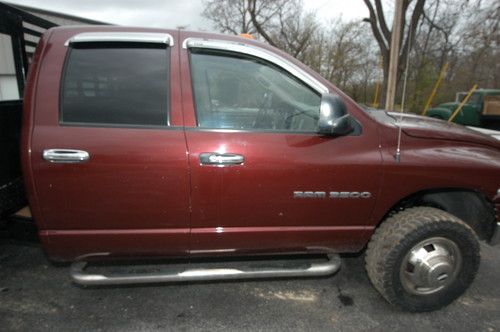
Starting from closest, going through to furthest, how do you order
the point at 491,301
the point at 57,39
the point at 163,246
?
the point at 57,39, the point at 163,246, the point at 491,301

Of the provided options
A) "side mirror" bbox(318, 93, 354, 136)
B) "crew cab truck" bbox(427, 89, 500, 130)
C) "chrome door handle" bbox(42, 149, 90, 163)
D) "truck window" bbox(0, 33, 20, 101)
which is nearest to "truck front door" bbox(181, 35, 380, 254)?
"side mirror" bbox(318, 93, 354, 136)

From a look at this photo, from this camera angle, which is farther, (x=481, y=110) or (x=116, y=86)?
(x=481, y=110)

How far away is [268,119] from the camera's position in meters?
2.39

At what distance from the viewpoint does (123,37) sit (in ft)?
7.39

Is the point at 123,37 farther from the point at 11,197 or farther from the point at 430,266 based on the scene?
the point at 430,266

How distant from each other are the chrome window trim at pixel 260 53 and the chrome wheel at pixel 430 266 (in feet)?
4.56

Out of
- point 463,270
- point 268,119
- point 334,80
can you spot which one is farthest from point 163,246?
point 334,80

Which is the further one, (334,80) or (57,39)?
(334,80)

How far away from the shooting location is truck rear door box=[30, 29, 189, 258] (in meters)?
2.14

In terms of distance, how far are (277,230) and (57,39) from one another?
1.97 meters

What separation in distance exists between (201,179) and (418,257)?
1.71m

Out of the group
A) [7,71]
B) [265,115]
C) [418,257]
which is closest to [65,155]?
[265,115]

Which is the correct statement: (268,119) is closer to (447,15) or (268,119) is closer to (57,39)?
(57,39)

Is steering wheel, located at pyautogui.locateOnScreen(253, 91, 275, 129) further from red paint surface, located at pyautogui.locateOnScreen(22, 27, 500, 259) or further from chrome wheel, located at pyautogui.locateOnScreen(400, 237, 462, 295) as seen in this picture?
chrome wheel, located at pyautogui.locateOnScreen(400, 237, 462, 295)
